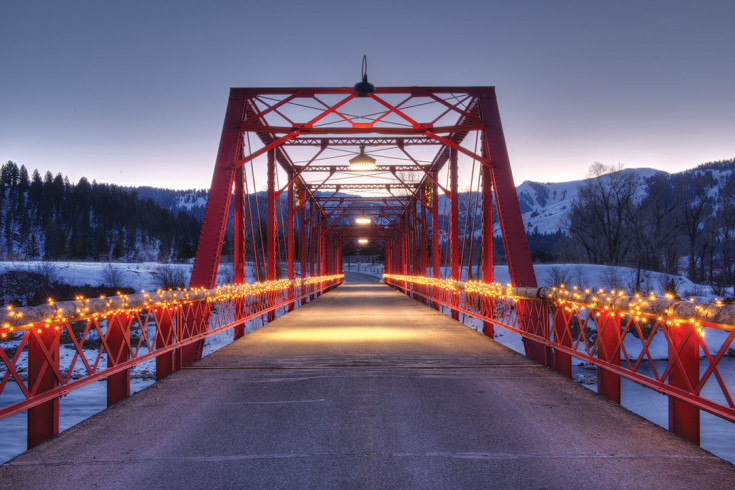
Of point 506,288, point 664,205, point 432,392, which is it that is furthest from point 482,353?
point 664,205

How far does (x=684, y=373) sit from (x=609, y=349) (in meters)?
1.57

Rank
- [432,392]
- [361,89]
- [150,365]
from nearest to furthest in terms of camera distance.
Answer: [432,392], [361,89], [150,365]

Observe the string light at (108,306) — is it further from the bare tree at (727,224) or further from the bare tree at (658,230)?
the bare tree at (727,224)

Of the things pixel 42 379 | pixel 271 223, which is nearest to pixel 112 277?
pixel 271 223

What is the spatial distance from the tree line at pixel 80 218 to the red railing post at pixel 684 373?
397ft

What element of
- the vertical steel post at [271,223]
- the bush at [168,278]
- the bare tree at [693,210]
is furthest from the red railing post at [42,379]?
the bare tree at [693,210]

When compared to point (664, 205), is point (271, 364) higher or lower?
lower

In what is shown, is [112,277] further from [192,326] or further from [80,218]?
[80,218]

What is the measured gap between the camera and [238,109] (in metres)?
12.3

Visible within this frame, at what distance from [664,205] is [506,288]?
173 ft

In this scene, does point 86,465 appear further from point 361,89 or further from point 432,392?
point 361,89

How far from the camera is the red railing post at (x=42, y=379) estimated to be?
440 cm

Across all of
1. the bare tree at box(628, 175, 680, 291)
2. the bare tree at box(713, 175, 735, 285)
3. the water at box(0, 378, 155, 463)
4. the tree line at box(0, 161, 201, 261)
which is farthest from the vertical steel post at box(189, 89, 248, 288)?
the tree line at box(0, 161, 201, 261)

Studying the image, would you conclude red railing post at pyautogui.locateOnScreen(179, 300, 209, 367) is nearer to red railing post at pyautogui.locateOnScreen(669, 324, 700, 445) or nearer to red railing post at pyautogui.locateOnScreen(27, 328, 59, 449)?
red railing post at pyautogui.locateOnScreen(27, 328, 59, 449)
